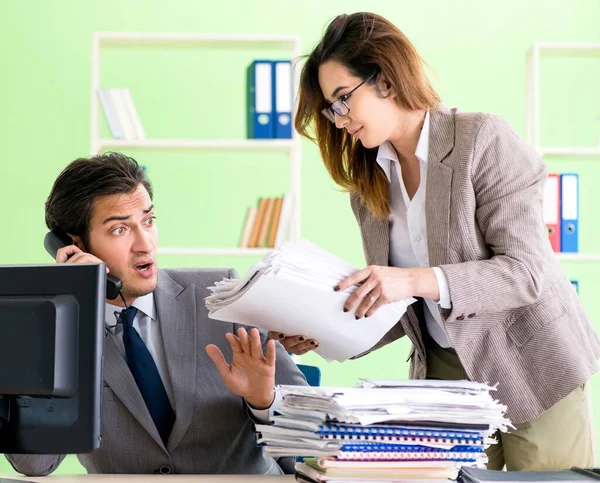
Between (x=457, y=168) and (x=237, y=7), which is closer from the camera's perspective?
(x=457, y=168)

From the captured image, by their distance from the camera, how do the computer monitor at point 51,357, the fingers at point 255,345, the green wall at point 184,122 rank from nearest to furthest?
the computer monitor at point 51,357
the fingers at point 255,345
the green wall at point 184,122

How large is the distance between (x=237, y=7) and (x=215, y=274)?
244 centimetres

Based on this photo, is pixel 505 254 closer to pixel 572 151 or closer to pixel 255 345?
pixel 255 345

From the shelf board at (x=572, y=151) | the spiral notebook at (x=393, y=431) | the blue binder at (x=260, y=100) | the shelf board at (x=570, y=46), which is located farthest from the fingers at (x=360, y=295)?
the shelf board at (x=570, y=46)

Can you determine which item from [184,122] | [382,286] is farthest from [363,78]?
[184,122]

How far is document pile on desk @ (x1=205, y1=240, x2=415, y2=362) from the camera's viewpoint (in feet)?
4.70

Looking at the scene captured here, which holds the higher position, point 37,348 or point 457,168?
point 457,168

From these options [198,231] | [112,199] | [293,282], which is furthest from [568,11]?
[293,282]

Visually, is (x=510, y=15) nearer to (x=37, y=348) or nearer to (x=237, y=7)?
(x=237, y=7)

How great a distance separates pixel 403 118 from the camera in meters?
1.89

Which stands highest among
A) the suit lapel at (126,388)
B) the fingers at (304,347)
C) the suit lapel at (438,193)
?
the suit lapel at (438,193)

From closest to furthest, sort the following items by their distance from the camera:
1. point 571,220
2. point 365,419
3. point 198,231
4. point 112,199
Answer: point 365,419
point 112,199
point 571,220
point 198,231

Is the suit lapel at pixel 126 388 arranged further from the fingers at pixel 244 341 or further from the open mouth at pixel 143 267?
the fingers at pixel 244 341

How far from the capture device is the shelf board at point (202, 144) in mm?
3582
